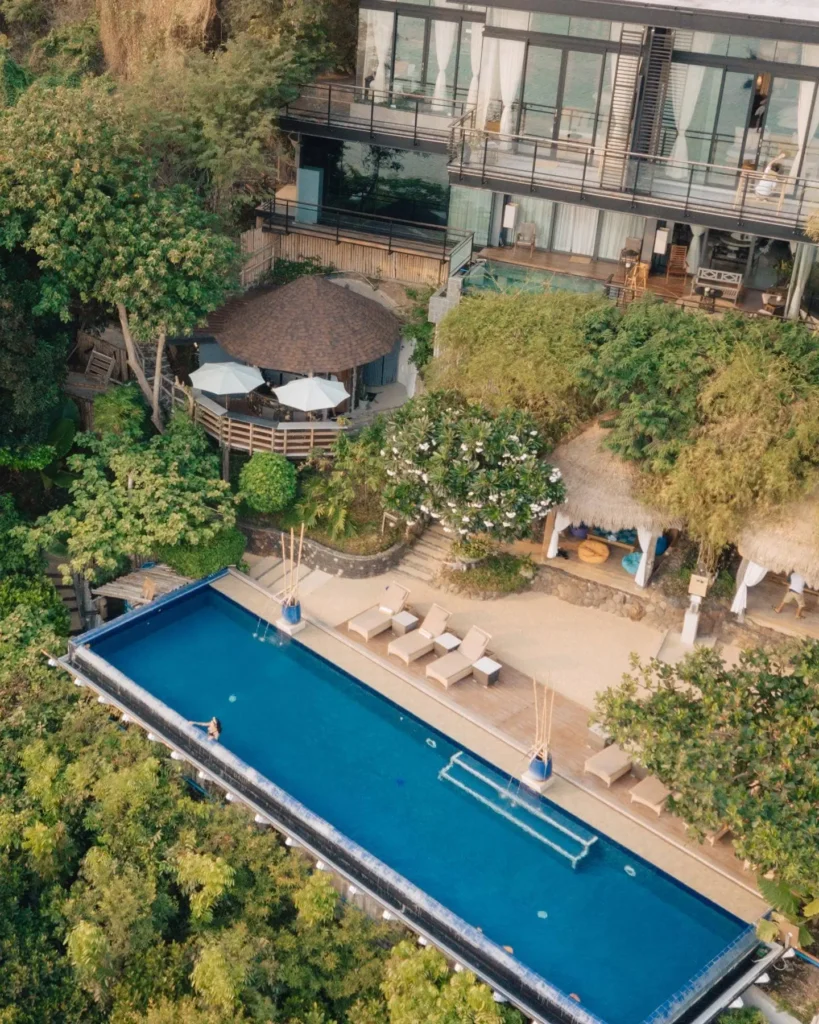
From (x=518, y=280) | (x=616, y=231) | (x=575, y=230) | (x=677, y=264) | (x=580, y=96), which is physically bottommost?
(x=518, y=280)

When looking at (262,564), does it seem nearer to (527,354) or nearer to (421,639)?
(421,639)

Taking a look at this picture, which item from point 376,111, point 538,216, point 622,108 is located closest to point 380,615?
point 538,216

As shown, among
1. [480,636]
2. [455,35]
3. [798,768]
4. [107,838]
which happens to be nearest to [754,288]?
[455,35]

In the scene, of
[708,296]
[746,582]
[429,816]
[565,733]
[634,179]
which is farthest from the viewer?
[708,296]

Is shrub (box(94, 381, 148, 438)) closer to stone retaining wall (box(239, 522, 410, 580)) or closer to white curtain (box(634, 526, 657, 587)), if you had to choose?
stone retaining wall (box(239, 522, 410, 580))

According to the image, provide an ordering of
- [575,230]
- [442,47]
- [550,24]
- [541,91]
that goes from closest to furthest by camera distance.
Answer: [550,24]
[541,91]
[575,230]
[442,47]

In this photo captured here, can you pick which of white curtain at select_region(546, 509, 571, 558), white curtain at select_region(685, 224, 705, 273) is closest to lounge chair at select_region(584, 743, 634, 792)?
white curtain at select_region(546, 509, 571, 558)

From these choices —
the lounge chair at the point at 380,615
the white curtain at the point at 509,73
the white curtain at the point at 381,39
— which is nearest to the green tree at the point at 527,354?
the lounge chair at the point at 380,615
